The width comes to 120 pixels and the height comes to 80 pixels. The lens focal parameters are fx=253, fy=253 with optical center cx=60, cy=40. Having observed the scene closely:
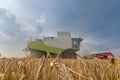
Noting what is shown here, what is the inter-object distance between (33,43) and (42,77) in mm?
36097

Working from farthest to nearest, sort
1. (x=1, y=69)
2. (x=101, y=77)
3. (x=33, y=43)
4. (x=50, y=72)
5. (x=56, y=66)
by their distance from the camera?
(x=33, y=43), (x=1, y=69), (x=50, y=72), (x=101, y=77), (x=56, y=66)

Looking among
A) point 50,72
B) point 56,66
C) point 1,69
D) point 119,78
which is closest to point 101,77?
point 119,78

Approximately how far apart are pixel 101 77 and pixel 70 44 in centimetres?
3955

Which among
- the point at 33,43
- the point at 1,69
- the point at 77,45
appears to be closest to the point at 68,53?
the point at 77,45

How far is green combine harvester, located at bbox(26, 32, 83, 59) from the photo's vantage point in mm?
37438

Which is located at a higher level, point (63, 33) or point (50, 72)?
point (63, 33)

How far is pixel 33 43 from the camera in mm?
37781

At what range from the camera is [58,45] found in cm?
4231

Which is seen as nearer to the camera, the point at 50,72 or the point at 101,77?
the point at 101,77

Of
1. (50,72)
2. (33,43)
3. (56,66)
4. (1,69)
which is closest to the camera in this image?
(56,66)

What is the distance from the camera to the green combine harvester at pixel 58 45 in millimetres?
37438

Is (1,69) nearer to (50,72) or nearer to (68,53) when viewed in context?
(50,72)

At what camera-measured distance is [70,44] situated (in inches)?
1628

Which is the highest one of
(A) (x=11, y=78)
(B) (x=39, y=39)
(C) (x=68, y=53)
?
(B) (x=39, y=39)
